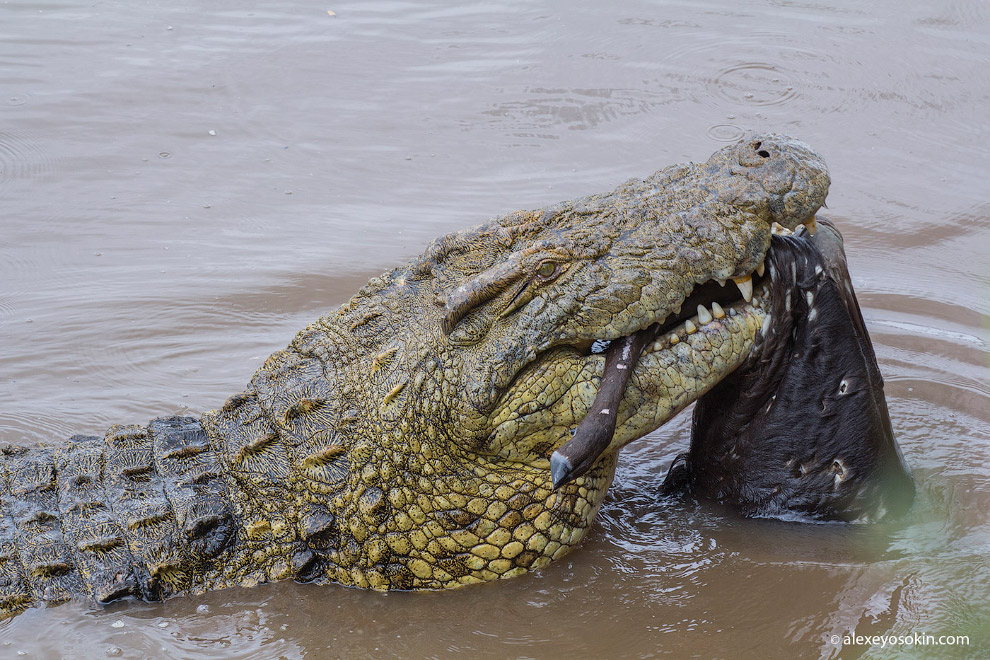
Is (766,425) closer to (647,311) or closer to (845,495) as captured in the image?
(845,495)

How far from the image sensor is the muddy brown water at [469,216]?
3.18 meters

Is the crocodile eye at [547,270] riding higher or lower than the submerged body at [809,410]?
higher

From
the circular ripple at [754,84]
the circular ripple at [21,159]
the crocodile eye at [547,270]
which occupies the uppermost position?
the circular ripple at [754,84]

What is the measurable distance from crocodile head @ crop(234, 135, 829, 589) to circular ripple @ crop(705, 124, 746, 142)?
13.0ft

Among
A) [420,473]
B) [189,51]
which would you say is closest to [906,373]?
[420,473]

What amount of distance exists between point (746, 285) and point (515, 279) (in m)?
0.73

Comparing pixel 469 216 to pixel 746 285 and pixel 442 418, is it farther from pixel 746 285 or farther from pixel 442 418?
pixel 746 285

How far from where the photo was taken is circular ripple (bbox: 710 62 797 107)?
7348mm

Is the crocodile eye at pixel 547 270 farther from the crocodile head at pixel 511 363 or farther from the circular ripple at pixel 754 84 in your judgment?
the circular ripple at pixel 754 84

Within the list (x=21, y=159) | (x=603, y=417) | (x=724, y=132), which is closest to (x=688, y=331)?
(x=603, y=417)

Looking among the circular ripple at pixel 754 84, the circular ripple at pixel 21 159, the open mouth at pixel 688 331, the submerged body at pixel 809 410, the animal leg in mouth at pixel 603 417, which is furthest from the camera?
the circular ripple at pixel 754 84

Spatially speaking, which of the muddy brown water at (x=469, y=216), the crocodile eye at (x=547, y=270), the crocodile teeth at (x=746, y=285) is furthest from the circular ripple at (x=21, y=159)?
the crocodile teeth at (x=746, y=285)

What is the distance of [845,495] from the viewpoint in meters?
3.29

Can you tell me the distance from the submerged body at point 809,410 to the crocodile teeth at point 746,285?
0.20 ft
